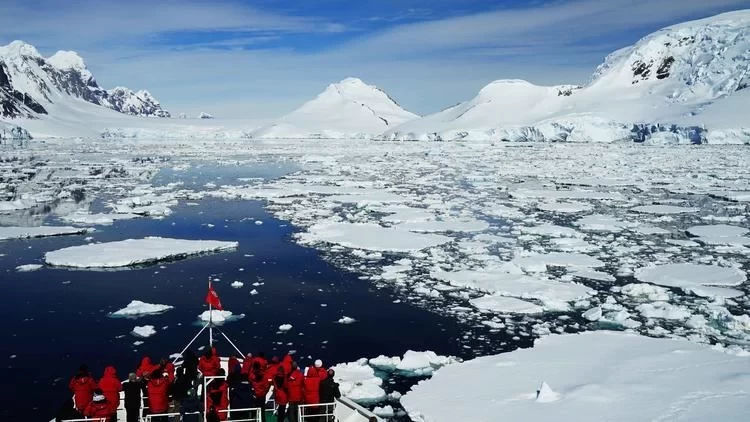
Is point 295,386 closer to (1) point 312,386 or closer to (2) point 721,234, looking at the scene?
(1) point 312,386

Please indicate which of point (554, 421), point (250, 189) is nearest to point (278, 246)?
point (554, 421)

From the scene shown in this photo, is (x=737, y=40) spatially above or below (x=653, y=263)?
above

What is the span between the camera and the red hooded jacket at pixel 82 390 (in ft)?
24.0

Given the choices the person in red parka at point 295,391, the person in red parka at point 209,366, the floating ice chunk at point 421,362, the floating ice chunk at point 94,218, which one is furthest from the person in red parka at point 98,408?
the floating ice chunk at point 94,218

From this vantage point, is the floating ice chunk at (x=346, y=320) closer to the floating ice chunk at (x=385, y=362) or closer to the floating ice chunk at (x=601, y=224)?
the floating ice chunk at (x=385, y=362)

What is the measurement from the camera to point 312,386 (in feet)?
25.2

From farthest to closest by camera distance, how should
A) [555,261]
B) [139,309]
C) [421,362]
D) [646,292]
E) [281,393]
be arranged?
1. [555,261]
2. [646,292]
3. [139,309]
4. [421,362]
5. [281,393]

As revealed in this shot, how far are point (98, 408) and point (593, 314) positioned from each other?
943 cm

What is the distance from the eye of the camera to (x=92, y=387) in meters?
7.40

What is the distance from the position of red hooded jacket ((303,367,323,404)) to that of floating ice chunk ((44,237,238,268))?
35.5ft

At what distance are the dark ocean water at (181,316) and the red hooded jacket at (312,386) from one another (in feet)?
8.99

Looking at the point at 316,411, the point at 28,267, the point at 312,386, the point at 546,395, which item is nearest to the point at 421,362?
the point at 546,395

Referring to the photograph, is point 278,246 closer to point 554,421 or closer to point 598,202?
point 554,421

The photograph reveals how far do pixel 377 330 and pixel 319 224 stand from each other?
11171 mm
